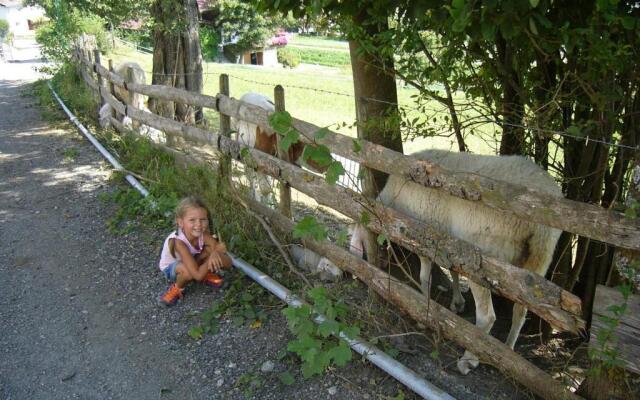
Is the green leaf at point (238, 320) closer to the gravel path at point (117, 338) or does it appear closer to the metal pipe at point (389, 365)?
the gravel path at point (117, 338)

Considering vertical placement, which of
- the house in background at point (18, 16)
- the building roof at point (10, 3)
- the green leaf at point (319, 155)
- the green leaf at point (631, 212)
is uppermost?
the building roof at point (10, 3)

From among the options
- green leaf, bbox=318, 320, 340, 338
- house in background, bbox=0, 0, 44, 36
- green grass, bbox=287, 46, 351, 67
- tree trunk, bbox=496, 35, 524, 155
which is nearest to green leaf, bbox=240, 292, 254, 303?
green leaf, bbox=318, 320, 340, 338

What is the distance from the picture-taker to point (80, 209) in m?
6.37

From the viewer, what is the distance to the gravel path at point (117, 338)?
3.38m

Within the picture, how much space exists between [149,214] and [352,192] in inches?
113

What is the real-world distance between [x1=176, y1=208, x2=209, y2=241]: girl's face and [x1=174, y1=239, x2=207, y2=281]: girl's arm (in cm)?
11

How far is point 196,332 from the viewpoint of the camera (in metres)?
3.91

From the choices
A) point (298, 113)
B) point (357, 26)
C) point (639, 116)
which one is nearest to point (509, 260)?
point (639, 116)

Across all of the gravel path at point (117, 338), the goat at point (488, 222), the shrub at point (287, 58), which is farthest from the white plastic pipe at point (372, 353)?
the shrub at point (287, 58)

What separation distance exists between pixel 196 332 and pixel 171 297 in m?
0.55

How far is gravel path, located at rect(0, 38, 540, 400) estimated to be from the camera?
3383 millimetres

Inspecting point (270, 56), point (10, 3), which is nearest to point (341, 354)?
point (270, 56)

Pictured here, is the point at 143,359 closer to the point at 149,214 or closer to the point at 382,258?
the point at 382,258

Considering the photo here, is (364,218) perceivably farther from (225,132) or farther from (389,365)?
(225,132)
